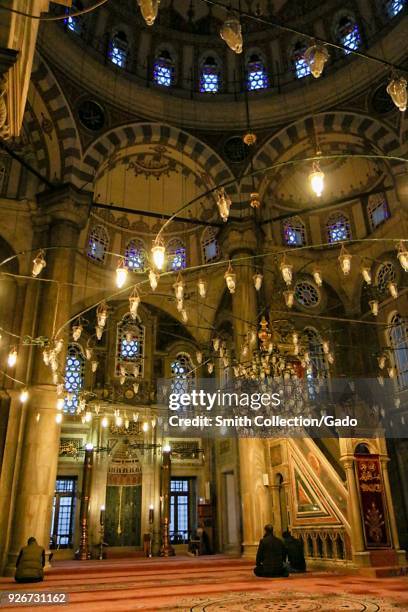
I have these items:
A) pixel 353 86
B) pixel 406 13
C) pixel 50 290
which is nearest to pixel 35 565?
pixel 50 290

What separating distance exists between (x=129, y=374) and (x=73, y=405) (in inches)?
79.6

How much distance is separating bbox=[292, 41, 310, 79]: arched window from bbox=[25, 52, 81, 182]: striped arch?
701 centimetres

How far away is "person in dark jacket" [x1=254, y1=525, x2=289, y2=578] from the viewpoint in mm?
7238

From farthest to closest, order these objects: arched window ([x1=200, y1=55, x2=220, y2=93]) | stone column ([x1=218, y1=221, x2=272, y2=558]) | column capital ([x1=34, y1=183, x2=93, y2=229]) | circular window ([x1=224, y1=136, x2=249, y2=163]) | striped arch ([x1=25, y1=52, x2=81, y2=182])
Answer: arched window ([x1=200, y1=55, x2=220, y2=93]) → circular window ([x1=224, y1=136, x2=249, y2=163]) → striped arch ([x1=25, y1=52, x2=81, y2=182]) → column capital ([x1=34, y1=183, x2=93, y2=229]) → stone column ([x1=218, y1=221, x2=272, y2=558])

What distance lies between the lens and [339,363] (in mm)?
15281

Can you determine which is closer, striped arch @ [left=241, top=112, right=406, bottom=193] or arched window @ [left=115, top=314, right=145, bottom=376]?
striped arch @ [left=241, top=112, right=406, bottom=193]

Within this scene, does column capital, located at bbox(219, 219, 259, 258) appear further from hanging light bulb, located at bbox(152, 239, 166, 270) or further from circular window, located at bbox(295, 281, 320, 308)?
hanging light bulb, located at bbox(152, 239, 166, 270)

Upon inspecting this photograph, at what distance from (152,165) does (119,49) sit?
348cm

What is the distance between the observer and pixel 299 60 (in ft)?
50.9

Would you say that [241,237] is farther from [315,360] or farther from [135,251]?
[315,360]

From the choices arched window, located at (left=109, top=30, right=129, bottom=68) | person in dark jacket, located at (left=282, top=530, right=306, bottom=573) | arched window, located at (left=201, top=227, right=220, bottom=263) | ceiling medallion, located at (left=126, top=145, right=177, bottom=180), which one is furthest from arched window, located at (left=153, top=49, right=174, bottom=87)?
person in dark jacket, located at (left=282, top=530, right=306, bottom=573)

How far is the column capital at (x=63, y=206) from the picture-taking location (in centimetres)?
1224

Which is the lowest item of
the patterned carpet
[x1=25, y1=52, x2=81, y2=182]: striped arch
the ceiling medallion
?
the patterned carpet

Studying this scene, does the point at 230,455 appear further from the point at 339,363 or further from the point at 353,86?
the point at 353,86
